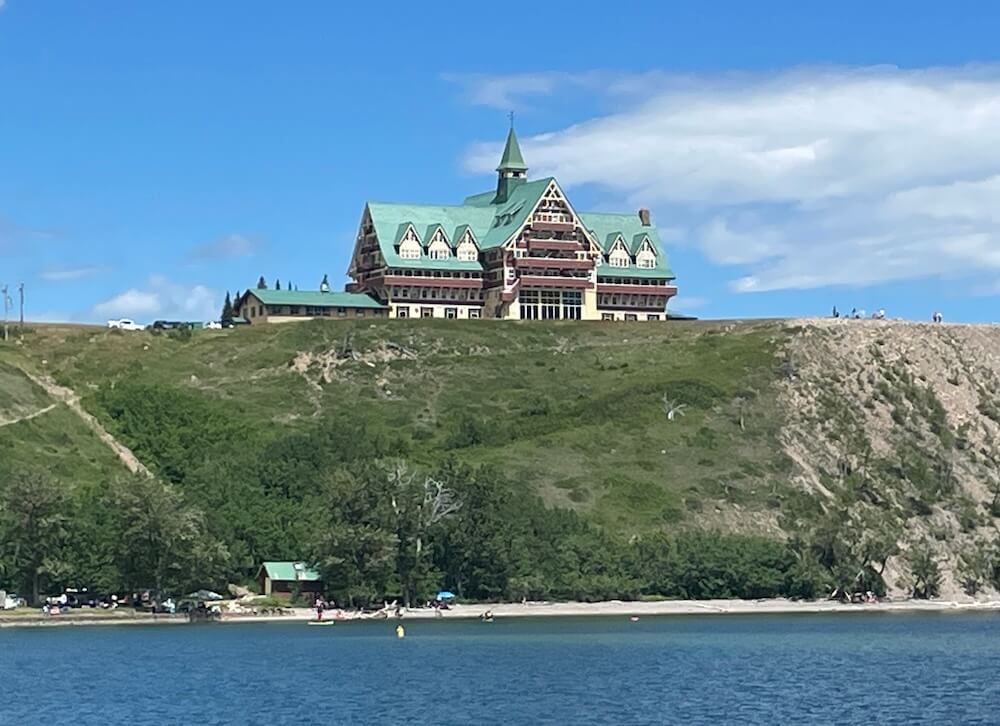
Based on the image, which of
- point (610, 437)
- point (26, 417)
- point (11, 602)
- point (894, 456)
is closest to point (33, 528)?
point (11, 602)

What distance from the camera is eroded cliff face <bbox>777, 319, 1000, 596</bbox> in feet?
533

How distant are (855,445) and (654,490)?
27.1 m

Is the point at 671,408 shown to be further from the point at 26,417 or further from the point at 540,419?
the point at 26,417

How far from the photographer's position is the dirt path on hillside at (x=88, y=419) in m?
171

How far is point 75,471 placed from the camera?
162500 millimetres

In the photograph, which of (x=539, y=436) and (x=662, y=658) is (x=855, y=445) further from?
(x=662, y=658)

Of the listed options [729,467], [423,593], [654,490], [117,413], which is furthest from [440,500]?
[117,413]

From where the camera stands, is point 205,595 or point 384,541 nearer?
point 384,541

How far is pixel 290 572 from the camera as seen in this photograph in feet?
463

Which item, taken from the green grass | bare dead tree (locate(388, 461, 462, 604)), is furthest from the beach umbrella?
the green grass

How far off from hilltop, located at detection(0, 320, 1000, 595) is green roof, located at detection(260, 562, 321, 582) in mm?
2472

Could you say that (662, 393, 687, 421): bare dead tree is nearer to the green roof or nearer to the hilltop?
the hilltop

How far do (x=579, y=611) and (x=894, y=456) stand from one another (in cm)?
5259

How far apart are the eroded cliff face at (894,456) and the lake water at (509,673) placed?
29836mm
